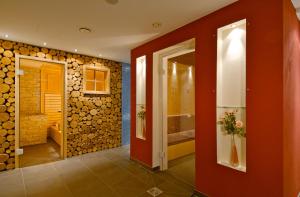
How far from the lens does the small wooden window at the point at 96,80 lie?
4.23 m

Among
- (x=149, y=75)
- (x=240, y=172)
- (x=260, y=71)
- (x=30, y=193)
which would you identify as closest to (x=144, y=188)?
(x=240, y=172)

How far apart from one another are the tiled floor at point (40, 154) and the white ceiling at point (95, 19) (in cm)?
254

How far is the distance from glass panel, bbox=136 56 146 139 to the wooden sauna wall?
1329 millimetres

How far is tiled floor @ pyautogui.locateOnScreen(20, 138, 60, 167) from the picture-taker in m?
3.61

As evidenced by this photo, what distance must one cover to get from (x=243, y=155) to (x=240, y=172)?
195 millimetres

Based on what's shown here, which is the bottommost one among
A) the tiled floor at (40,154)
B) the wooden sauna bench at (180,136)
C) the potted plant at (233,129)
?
the tiled floor at (40,154)

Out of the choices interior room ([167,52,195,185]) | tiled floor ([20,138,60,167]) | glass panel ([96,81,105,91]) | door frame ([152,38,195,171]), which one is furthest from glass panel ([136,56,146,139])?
tiled floor ([20,138,60,167])

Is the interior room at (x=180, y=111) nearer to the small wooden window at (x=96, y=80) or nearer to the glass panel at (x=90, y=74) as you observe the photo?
the small wooden window at (x=96, y=80)

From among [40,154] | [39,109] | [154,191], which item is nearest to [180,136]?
[154,191]

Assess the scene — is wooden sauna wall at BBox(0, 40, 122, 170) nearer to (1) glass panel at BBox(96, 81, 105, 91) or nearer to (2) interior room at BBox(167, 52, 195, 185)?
(1) glass panel at BBox(96, 81, 105, 91)

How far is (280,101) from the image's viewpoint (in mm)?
1616

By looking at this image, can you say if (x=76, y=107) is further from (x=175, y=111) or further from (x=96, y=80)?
(x=175, y=111)

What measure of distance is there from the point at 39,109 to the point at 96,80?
275cm

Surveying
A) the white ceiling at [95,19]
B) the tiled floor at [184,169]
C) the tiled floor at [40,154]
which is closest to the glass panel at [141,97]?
the white ceiling at [95,19]
